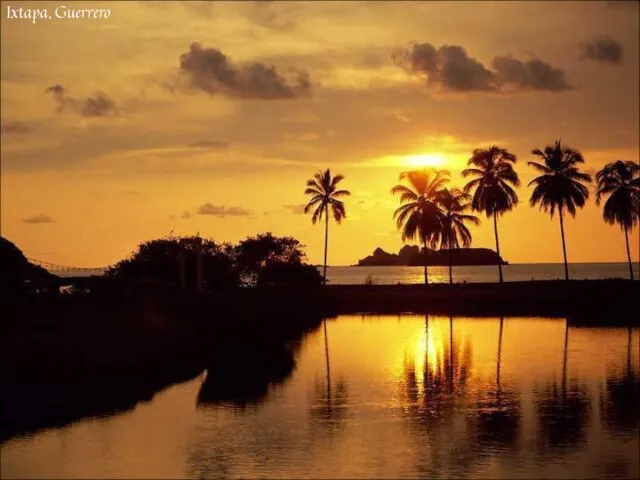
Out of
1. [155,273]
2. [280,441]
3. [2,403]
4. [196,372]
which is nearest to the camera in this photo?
[280,441]

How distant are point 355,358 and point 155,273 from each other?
32555mm

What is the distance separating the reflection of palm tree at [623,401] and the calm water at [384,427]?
7 centimetres

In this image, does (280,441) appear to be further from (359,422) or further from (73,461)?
(73,461)

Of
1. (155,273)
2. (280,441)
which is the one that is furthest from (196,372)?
(155,273)

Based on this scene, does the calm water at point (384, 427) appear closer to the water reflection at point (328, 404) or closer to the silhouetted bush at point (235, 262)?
the water reflection at point (328, 404)

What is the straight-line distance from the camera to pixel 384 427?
26.8 meters

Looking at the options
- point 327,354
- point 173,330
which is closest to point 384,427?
point 327,354

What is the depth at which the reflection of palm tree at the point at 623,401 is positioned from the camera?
88.6 ft

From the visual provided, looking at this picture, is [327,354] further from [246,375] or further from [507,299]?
[507,299]

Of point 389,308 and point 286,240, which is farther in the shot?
point 286,240

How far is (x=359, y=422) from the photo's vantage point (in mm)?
27625

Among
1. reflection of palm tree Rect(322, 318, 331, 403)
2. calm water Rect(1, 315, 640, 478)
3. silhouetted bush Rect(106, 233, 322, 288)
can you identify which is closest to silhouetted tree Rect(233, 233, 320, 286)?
silhouetted bush Rect(106, 233, 322, 288)

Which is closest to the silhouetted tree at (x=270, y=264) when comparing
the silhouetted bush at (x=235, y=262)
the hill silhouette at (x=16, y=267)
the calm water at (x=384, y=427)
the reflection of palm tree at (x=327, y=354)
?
the silhouetted bush at (x=235, y=262)

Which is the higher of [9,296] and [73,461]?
[9,296]
